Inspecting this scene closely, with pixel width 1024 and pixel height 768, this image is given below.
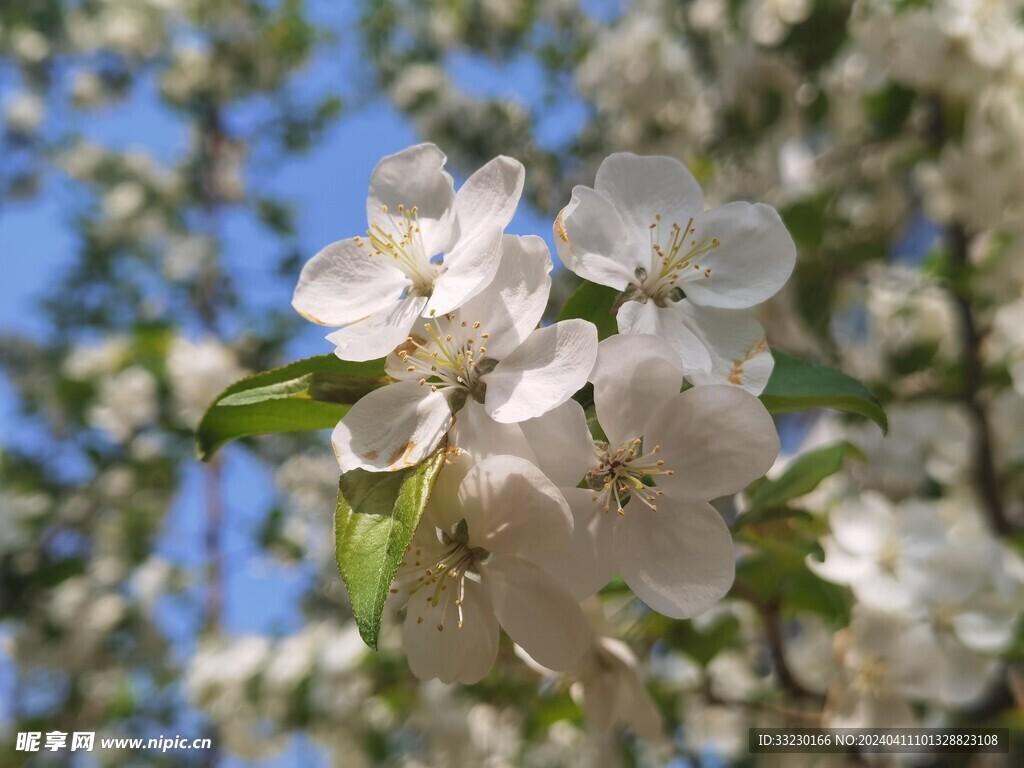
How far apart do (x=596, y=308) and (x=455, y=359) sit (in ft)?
0.37

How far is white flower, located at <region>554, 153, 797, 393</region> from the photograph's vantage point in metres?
0.52

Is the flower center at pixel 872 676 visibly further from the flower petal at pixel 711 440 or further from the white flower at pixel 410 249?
the white flower at pixel 410 249

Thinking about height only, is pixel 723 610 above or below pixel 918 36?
below

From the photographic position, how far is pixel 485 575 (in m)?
0.50

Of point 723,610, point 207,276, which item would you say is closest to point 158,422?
point 207,276

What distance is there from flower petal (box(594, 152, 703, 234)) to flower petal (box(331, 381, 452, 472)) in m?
0.18

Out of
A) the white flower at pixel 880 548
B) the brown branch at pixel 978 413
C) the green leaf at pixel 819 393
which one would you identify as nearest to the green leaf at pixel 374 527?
the green leaf at pixel 819 393

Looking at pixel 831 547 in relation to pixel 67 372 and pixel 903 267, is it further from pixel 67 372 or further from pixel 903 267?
pixel 67 372

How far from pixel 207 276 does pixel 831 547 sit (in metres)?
2.75

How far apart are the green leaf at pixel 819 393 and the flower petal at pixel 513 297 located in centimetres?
17

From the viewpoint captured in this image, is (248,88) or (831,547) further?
(248,88)

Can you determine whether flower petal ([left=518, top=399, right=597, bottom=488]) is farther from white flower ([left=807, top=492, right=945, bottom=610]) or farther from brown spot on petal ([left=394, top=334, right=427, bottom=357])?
white flower ([left=807, top=492, right=945, bottom=610])

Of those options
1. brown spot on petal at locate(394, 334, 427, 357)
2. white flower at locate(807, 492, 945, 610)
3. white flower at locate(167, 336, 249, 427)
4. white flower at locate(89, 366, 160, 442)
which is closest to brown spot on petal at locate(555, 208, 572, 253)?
brown spot on petal at locate(394, 334, 427, 357)

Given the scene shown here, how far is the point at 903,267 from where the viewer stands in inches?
75.4
